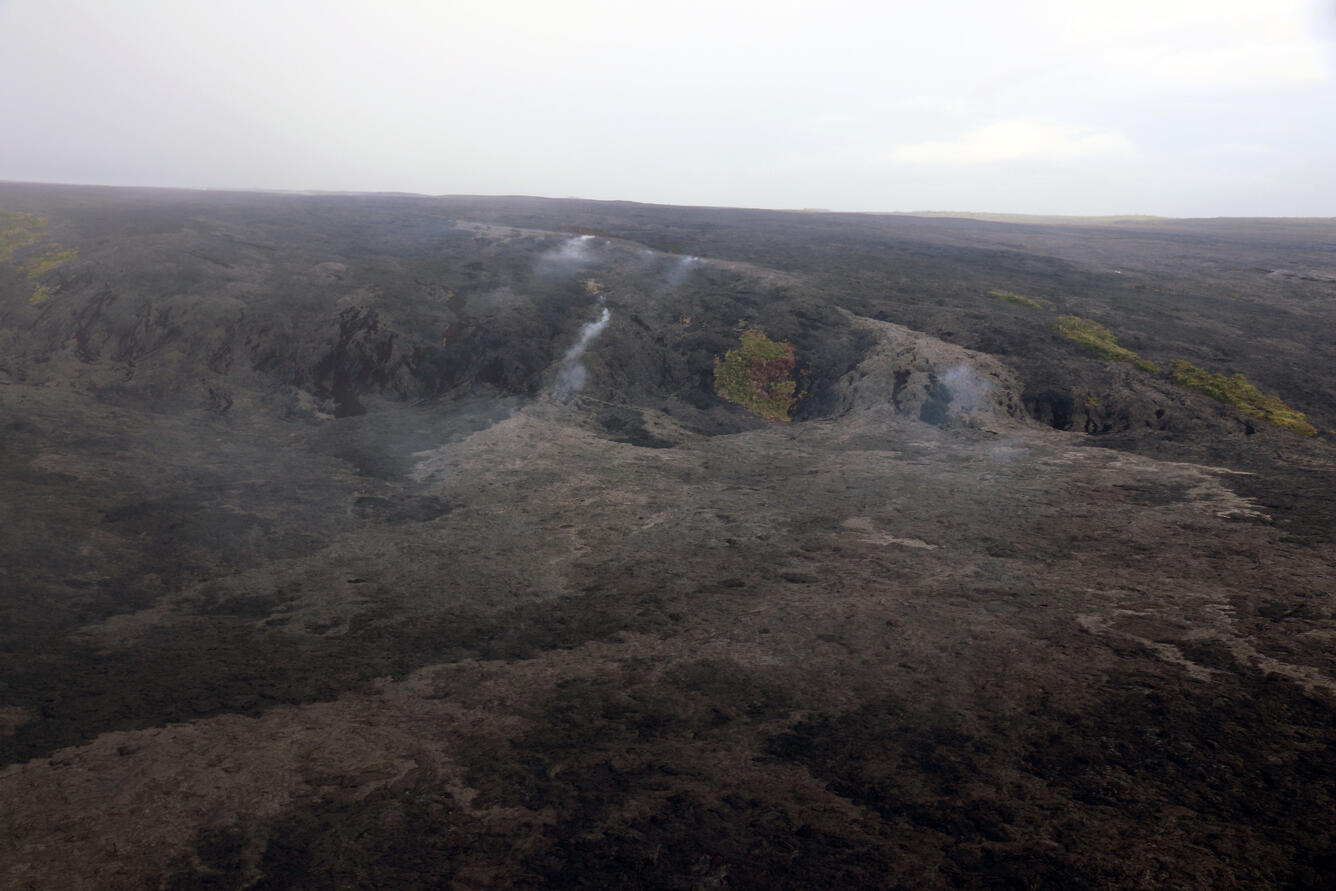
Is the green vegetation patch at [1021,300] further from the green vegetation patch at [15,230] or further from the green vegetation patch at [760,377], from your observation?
the green vegetation patch at [15,230]

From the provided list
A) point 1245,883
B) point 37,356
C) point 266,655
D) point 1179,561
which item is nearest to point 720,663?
point 1245,883

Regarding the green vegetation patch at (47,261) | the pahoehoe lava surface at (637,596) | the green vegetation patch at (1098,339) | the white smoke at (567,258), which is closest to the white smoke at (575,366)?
the pahoehoe lava surface at (637,596)

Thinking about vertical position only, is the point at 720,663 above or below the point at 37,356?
below

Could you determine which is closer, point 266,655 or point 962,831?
point 962,831

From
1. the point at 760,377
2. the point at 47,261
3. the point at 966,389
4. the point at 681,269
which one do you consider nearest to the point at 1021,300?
the point at 966,389

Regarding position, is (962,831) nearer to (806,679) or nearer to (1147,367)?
(806,679)

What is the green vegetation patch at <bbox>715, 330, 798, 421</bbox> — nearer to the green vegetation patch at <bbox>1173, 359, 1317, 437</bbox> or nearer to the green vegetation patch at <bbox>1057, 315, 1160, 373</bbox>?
the green vegetation patch at <bbox>1057, 315, 1160, 373</bbox>
